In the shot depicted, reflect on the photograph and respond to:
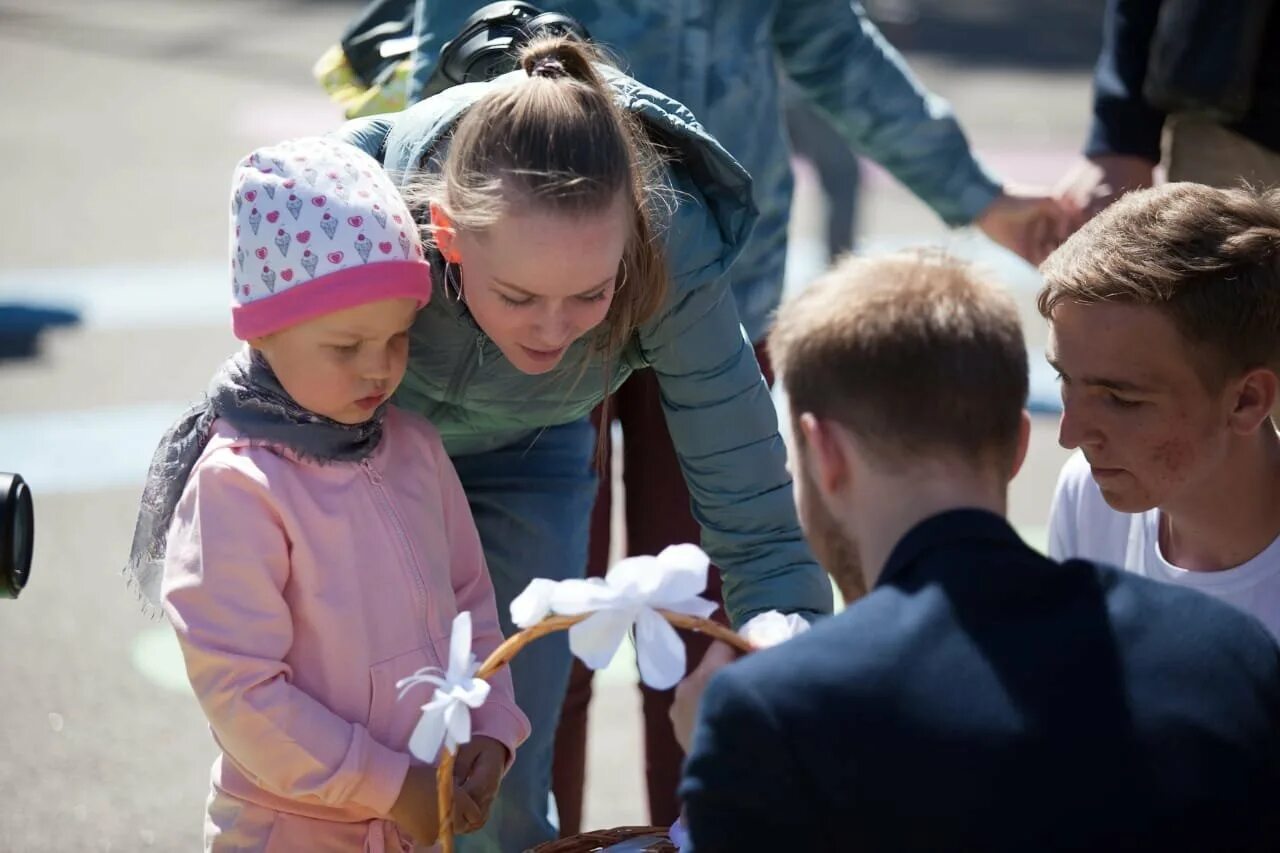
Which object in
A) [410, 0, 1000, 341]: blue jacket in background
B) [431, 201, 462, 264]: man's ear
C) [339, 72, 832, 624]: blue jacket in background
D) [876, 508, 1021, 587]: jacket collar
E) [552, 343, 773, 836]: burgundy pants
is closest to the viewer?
[876, 508, 1021, 587]: jacket collar

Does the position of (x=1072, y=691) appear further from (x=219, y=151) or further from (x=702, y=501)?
(x=219, y=151)

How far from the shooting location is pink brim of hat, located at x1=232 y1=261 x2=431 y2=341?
2086 millimetres

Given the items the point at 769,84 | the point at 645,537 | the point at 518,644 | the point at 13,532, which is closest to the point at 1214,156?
the point at 769,84

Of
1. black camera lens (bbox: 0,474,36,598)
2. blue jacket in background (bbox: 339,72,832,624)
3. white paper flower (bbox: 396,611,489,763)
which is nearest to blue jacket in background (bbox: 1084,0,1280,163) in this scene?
blue jacket in background (bbox: 339,72,832,624)

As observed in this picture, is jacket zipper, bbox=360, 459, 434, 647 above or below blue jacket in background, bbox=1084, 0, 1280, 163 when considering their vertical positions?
below

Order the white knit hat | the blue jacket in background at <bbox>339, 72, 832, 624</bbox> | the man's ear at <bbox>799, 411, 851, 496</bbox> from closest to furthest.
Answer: the man's ear at <bbox>799, 411, 851, 496</bbox> → the white knit hat → the blue jacket in background at <bbox>339, 72, 832, 624</bbox>

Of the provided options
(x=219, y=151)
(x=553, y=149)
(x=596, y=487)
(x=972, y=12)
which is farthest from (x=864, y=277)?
(x=972, y=12)

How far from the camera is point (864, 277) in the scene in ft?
6.15

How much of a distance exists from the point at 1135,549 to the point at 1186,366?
0.37 meters

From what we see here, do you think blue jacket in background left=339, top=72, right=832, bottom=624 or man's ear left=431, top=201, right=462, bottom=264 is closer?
man's ear left=431, top=201, right=462, bottom=264

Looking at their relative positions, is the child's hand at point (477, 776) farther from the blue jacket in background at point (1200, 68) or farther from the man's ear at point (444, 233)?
the blue jacket in background at point (1200, 68)

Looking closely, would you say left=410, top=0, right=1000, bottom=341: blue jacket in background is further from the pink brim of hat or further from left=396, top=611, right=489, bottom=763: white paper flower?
left=396, top=611, right=489, bottom=763: white paper flower

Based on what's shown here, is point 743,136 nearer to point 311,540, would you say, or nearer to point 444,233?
point 444,233

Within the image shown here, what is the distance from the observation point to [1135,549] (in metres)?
2.65
